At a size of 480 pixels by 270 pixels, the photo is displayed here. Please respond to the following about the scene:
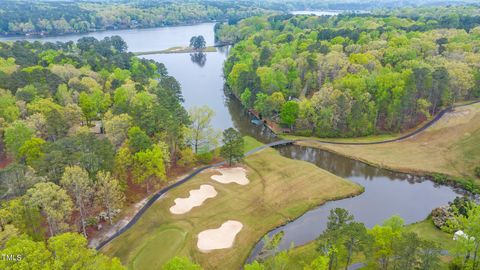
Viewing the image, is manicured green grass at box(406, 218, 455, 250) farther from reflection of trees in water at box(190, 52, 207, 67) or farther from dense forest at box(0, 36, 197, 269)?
reflection of trees in water at box(190, 52, 207, 67)

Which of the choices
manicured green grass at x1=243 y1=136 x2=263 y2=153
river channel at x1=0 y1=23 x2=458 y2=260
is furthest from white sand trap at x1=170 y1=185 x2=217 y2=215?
manicured green grass at x1=243 y1=136 x2=263 y2=153

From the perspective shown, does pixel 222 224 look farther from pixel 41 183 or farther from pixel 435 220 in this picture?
pixel 435 220

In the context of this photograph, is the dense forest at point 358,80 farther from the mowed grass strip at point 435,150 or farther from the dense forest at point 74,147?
the dense forest at point 74,147

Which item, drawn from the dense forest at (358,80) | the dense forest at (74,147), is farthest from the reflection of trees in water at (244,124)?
the dense forest at (74,147)

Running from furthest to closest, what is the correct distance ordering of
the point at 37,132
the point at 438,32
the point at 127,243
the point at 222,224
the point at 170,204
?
1. the point at 438,32
2. the point at 37,132
3. the point at 170,204
4. the point at 222,224
5. the point at 127,243

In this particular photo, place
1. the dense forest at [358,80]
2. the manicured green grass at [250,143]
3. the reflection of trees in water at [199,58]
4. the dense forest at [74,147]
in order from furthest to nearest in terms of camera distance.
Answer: the reflection of trees in water at [199,58], the dense forest at [358,80], the manicured green grass at [250,143], the dense forest at [74,147]

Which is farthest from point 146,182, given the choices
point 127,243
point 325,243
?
point 325,243

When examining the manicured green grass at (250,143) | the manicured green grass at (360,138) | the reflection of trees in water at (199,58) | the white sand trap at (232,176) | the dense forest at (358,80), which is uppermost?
the dense forest at (358,80)
